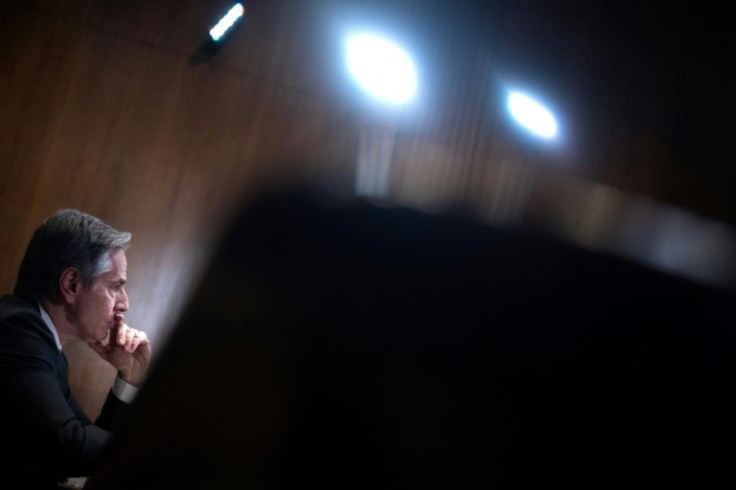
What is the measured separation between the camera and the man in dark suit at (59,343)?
1.38m

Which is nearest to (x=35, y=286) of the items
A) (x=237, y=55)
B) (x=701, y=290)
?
(x=237, y=55)

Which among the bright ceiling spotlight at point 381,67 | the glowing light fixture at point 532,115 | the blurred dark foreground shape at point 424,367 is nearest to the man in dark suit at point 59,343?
the blurred dark foreground shape at point 424,367

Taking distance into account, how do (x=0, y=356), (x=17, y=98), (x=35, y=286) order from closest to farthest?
1. (x=0, y=356)
2. (x=35, y=286)
3. (x=17, y=98)

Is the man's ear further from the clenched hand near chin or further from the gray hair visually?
the clenched hand near chin

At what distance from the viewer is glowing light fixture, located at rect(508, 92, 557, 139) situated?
2.95 m

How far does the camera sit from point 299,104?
2.71 meters

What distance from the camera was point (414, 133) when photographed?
2811 millimetres

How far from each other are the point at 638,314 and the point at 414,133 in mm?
2384

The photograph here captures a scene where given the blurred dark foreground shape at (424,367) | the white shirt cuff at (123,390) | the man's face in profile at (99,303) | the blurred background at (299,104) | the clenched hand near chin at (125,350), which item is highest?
the blurred background at (299,104)

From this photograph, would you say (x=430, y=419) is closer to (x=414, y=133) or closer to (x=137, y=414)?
(x=137, y=414)

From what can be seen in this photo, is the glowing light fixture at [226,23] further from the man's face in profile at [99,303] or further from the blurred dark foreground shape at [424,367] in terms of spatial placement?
the blurred dark foreground shape at [424,367]

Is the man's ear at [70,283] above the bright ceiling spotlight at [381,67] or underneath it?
underneath

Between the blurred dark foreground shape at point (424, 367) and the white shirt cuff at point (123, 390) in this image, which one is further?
the white shirt cuff at point (123, 390)

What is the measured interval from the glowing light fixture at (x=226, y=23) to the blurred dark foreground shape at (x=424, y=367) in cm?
231
